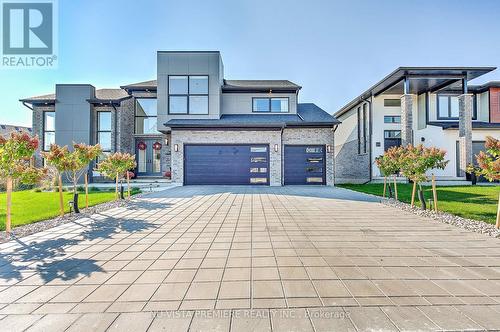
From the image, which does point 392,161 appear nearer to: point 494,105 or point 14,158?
point 14,158

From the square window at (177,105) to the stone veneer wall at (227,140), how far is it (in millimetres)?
2185

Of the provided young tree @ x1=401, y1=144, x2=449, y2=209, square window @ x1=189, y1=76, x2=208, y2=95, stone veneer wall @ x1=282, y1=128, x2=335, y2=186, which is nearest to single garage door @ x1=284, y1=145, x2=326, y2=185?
stone veneer wall @ x1=282, y1=128, x2=335, y2=186

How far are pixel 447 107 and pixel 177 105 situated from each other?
20053mm

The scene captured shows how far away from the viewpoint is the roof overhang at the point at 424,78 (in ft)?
47.5

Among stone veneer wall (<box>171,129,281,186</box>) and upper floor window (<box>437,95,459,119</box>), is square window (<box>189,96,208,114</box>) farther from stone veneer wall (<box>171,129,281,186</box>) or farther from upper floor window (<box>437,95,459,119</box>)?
upper floor window (<box>437,95,459,119</box>)

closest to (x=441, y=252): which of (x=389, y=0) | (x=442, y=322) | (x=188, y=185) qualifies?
(x=442, y=322)

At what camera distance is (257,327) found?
7.20 feet

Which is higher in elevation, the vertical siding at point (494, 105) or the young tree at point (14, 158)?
the vertical siding at point (494, 105)

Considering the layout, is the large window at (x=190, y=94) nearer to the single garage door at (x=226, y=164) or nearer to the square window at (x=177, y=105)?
the square window at (x=177, y=105)

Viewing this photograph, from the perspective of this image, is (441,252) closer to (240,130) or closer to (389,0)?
(389,0)

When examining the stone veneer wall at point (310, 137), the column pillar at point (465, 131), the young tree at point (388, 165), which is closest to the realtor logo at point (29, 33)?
the stone veneer wall at point (310, 137)

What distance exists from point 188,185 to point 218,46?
10.1 m

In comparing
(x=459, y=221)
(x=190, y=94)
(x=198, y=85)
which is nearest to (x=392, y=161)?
(x=459, y=221)

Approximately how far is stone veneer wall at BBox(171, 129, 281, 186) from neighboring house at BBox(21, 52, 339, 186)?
61 millimetres
